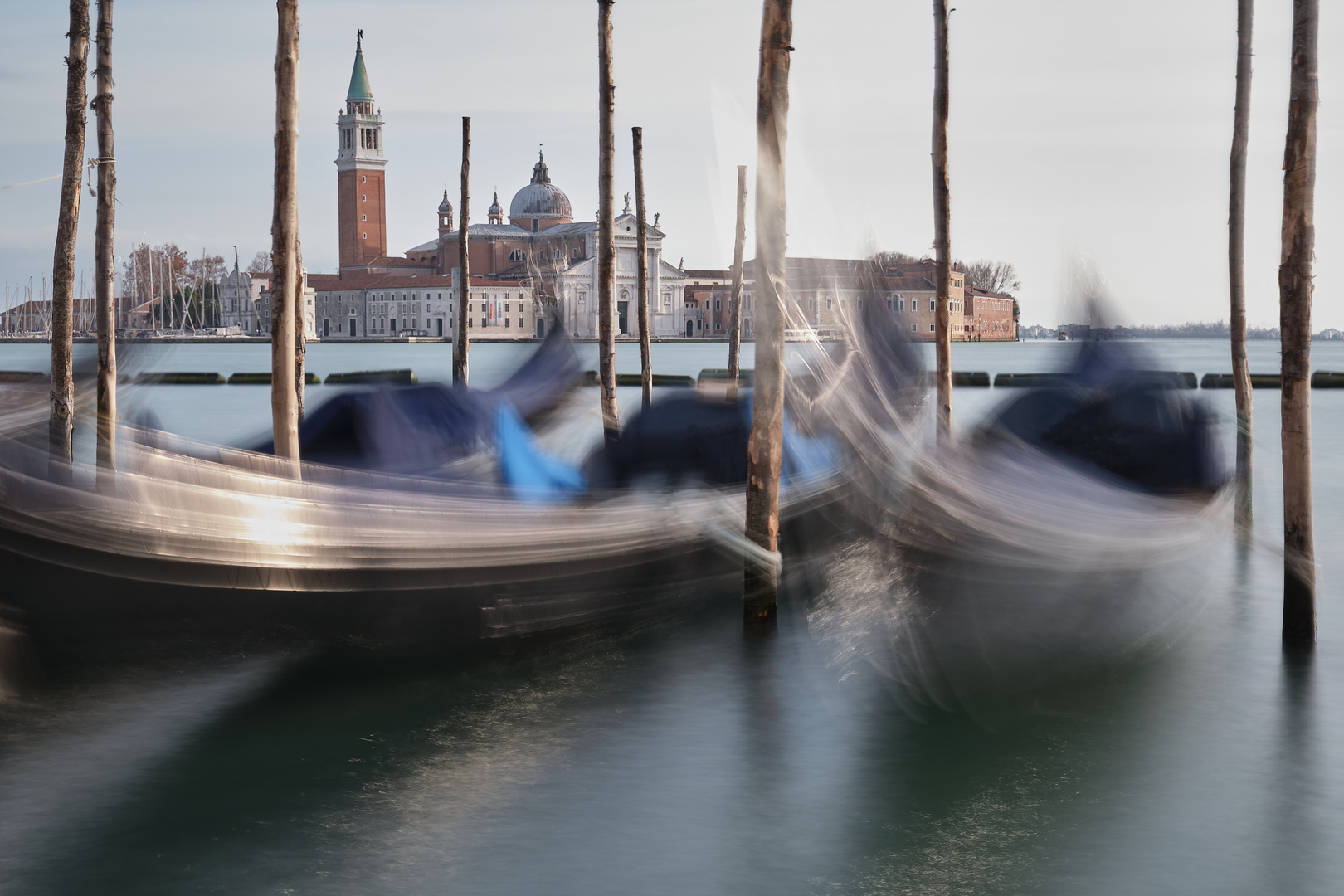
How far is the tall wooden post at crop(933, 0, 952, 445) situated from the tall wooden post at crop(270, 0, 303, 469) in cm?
619

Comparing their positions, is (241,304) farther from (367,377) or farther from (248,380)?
(367,377)

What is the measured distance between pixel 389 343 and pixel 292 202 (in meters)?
87.6

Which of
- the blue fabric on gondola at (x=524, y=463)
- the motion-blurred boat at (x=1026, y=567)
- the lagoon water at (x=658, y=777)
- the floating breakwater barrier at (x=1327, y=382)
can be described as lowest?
the lagoon water at (x=658, y=777)

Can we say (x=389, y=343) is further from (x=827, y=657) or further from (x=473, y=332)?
(x=827, y=657)

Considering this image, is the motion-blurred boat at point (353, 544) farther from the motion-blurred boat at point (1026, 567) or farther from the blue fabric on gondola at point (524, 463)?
the motion-blurred boat at point (1026, 567)

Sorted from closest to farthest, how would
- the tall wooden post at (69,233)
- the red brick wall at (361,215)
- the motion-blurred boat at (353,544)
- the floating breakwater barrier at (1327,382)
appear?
the motion-blurred boat at (353,544) < the tall wooden post at (69,233) < the floating breakwater barrier at (1327,382) < the red brick wall at (361,215)

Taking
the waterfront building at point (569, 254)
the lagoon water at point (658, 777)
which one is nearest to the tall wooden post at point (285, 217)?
the lagoon water at point (658, 777)

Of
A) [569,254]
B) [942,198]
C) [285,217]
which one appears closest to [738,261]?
[942,198]

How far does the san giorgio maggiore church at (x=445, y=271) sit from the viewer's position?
9394 centimetres

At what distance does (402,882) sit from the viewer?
189 inches

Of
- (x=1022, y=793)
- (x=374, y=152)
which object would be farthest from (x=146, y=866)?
(x=374, y=152)

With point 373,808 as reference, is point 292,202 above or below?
above

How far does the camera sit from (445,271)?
323 feet

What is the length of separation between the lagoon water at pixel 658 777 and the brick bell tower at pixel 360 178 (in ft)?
304
